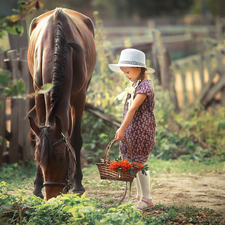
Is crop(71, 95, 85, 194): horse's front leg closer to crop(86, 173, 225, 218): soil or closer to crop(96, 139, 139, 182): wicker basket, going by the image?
crop(86, 173, 225, 218): soil

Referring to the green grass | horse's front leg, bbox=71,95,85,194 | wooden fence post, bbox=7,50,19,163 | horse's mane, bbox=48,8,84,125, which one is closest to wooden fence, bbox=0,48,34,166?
wooden fence post, bbox=7,50,19,163

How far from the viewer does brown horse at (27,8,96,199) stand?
2.74m

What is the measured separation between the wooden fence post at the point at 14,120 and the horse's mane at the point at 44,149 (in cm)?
252

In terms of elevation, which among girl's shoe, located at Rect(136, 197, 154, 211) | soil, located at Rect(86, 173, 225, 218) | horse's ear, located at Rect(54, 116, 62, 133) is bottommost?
soil, located at Rect(86, 173, 225, 218)

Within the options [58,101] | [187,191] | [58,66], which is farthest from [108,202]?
[58,66]

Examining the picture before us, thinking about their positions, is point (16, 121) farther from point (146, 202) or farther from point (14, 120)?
point (146, 202)

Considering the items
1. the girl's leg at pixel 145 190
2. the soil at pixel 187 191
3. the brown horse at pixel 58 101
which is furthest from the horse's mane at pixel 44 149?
the soil at pixel 187 191

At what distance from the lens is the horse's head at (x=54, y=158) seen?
270 centimetres

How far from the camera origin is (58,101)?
118 inches

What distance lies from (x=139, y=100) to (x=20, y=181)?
237 cm

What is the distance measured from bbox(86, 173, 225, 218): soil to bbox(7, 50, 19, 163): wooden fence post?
163 cm

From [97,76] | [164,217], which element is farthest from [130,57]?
[97,76]

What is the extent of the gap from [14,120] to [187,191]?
298 centimetres

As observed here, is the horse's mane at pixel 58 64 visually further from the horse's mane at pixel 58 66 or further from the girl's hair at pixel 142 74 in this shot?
the girl's hair at pixel 142 74
